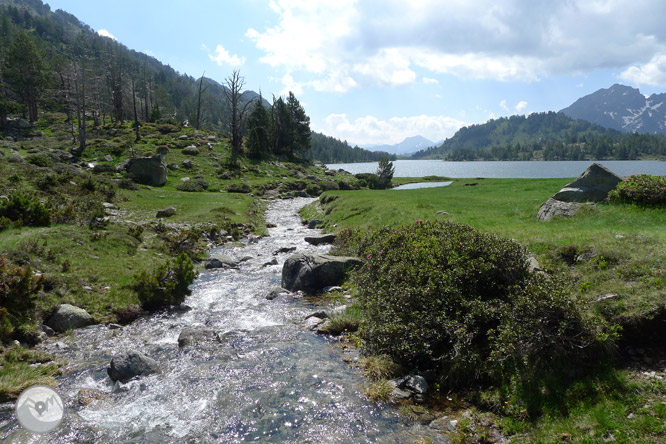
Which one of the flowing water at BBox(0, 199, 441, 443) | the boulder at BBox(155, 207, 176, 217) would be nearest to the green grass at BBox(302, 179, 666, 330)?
the flowing water at BBox(0, 199, 441, 443)

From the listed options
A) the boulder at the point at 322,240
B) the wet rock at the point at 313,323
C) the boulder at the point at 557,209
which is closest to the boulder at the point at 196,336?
the wet rock at the point at 313,323

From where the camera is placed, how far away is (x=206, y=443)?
7641mm

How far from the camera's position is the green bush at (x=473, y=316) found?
332 inches

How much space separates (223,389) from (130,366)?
3.09 meters

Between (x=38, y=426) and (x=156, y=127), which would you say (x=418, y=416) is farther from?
(x=156, y=127)

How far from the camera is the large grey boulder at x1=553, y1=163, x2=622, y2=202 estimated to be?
2012 cm

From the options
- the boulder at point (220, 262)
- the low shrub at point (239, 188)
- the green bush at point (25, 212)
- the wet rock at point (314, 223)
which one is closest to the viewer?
the green bush at point (25, 212)

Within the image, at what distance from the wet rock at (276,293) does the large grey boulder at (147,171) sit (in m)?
42.7

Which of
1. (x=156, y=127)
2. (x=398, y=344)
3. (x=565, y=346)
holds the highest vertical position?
(x=156, y=127)

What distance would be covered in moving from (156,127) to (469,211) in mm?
88144

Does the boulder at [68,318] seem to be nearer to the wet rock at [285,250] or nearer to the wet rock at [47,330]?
the wet rock at [47,330]

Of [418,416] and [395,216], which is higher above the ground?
[395,216]

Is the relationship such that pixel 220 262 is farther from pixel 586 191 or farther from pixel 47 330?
pixel 586 191

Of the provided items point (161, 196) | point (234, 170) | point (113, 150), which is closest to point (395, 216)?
point (161, 196)
